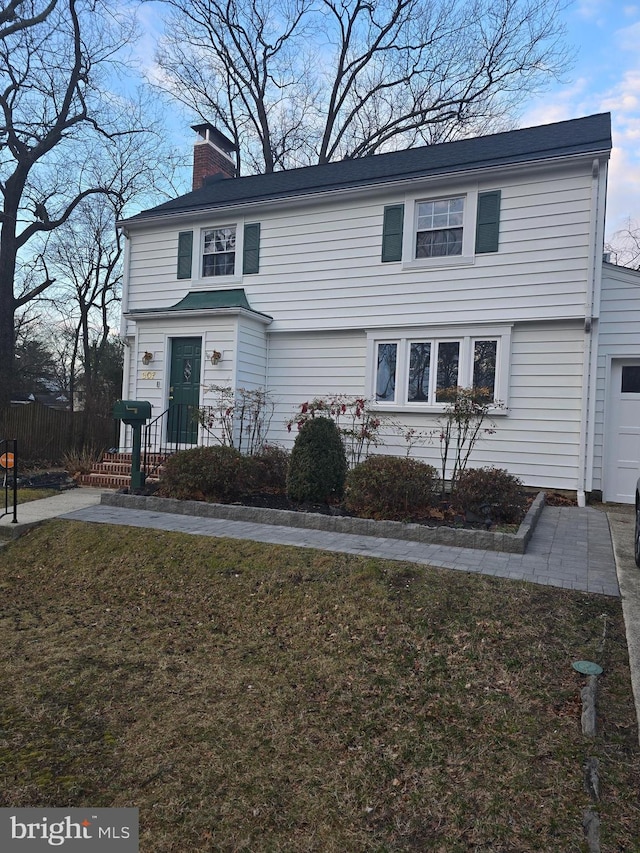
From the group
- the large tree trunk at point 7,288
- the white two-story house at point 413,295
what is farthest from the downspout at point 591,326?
the large tree trunk at point 7,288

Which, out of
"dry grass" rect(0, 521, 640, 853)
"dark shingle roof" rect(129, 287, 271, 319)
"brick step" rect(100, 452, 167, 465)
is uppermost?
"dark shingle roof" rect(129, 287, 271, 319)

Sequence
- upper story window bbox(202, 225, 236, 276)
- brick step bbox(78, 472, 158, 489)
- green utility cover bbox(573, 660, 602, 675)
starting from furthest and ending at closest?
upper story window bbox(202, 225, 236, 276)
brick step bbox(78, 472, 158, 489)
green utility cover bbox(573, 660, 602, 675)

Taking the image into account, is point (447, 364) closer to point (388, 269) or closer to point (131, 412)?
point (388, 269)

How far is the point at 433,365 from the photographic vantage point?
1039 cm

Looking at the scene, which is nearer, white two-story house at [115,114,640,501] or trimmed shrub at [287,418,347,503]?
trimmed shrub at [287,418,347,503]

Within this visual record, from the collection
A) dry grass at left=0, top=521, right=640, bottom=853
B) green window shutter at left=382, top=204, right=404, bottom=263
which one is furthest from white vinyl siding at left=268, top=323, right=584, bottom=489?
dry grass at left=0, top=521, right=640, bottom=853

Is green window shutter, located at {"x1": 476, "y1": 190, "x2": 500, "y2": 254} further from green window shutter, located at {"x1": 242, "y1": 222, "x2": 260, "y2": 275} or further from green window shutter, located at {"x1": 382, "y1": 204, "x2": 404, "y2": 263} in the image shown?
green window shutter, located at {"x1": 242, "y1": 222, "x2": 260, "y2": 275}

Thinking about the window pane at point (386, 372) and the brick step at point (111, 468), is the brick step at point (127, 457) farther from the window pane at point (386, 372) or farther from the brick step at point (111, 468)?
the window pane at point (386, 372)

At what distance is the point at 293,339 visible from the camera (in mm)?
11758

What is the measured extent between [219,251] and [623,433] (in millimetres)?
8852

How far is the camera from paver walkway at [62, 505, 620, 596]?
501 cm

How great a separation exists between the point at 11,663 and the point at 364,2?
25.1m

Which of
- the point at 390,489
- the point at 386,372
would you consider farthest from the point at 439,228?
the point at 390,489

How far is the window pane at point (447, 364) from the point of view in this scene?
10258 millimetres
